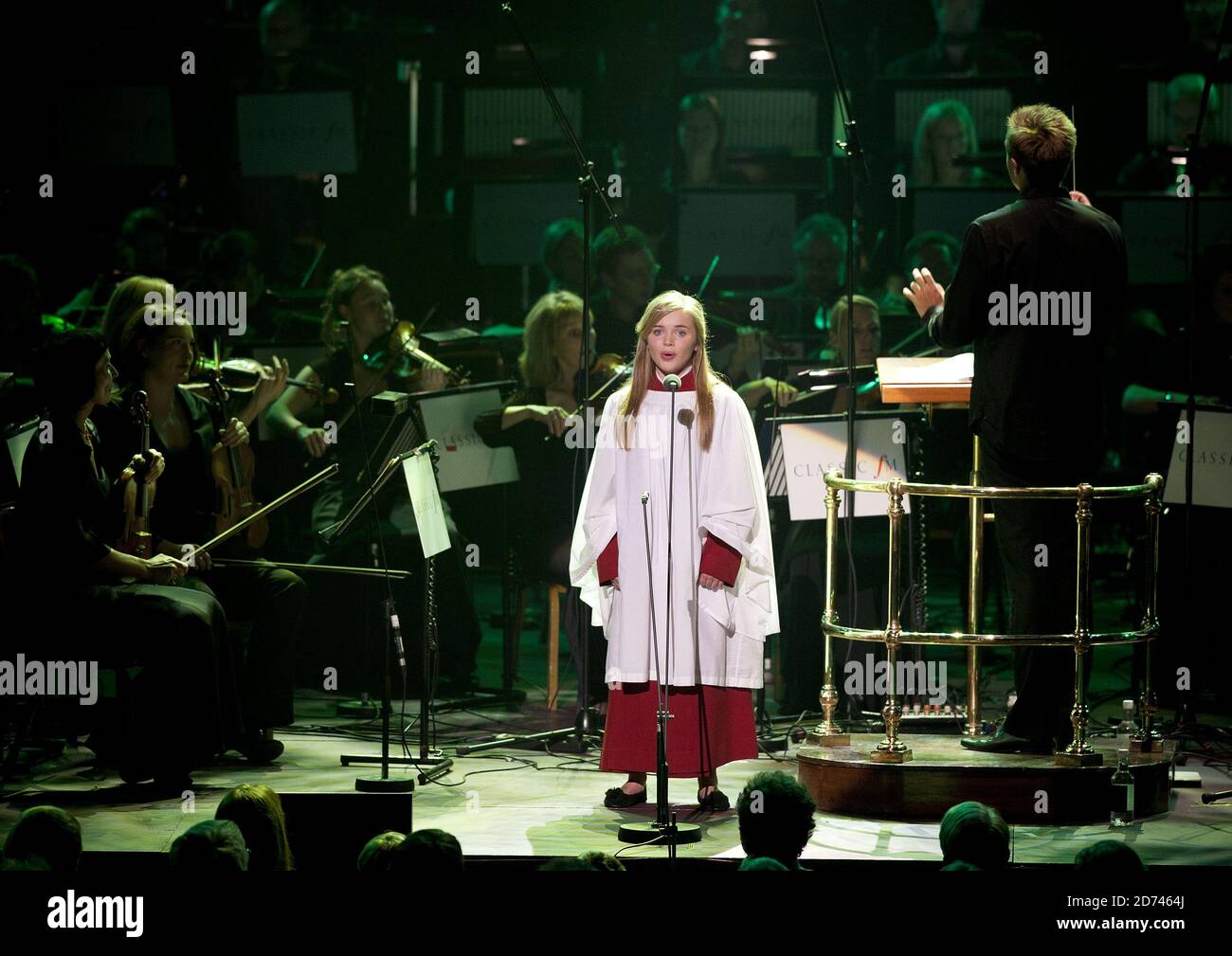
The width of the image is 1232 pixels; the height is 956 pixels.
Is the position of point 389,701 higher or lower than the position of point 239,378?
lower

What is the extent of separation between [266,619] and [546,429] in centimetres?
146

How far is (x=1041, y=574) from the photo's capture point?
5.64 metres

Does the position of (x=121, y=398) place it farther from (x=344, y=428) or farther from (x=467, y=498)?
(x=467, y=498)

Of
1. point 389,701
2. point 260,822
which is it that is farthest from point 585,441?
point 260,822

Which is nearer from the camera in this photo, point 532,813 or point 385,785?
point 532,813

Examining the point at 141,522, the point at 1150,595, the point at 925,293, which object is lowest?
the point at 1150,595

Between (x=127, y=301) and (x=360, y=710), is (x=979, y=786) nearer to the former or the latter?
(x=360, y=710)

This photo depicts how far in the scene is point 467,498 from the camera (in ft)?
26.7

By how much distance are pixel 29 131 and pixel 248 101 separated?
1.64 m

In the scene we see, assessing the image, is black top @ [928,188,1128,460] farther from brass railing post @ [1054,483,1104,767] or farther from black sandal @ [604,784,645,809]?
black sandal @ [604,784,645,809]

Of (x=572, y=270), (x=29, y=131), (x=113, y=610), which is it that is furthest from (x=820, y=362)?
(x=29, y=131)

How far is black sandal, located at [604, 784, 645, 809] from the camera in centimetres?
582

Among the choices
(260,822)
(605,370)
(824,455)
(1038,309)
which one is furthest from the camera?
(605,370)

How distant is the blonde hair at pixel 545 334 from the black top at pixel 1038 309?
2336 mm
